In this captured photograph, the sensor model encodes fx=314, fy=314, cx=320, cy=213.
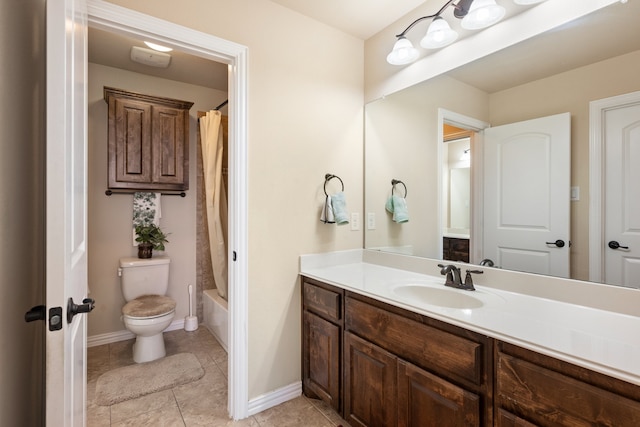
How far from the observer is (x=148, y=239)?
9.11 ft

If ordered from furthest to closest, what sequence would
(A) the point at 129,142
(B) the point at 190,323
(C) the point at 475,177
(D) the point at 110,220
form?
(B) the point at 190,323 → (D) the point at 110,220 → (A) the point at 129,142 → (C) the point at 475,177

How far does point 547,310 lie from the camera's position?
→ 4.01 feet

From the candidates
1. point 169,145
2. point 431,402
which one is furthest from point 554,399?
point 169,145

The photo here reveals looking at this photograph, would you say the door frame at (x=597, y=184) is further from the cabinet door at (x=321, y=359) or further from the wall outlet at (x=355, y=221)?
the wall outlet at (x=355, y=221)

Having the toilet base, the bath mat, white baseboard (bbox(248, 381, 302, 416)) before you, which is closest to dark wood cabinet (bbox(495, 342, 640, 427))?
white baseboard (bbox(248, 381, 302, 416))

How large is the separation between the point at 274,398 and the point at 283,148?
1.52 m

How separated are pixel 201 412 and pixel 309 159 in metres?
1.65

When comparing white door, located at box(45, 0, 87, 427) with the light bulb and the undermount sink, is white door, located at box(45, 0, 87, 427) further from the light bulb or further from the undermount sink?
the light bulb

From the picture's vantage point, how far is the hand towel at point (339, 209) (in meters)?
2.00

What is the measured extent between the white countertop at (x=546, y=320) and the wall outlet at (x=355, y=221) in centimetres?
53

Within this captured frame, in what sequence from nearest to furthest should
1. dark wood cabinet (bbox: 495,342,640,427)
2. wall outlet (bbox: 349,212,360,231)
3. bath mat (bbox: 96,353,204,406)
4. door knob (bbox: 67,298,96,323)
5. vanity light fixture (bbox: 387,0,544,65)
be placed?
dark wood cabinet (bbox: 495,342,640,427) < door knob (bbox: 67,298,96,323) < vanity light fixture (bbox: 387,0,544,65) < bath mat (bbox: 96,353,204,406) < wall outlet (bbox: 349,212,360,231)

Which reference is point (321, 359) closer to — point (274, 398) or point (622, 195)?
point (274, 398)

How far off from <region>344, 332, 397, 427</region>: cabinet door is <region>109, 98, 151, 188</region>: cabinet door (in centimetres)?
226

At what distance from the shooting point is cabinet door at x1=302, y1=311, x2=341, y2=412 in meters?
1.69
